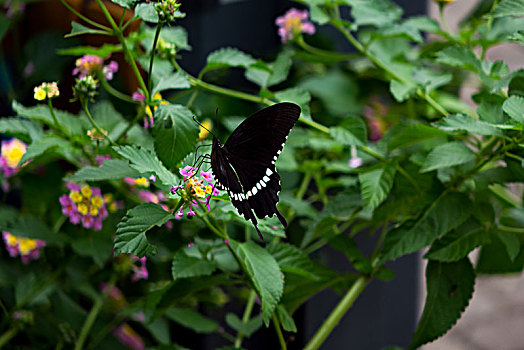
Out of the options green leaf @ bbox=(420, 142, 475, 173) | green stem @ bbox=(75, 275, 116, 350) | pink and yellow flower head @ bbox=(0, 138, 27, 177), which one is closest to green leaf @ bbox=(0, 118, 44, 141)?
pink and yellow flower head @ bbox=(0, 138, 27, 177)

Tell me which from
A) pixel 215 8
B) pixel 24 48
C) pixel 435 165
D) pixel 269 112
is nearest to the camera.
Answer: pixel 269 112

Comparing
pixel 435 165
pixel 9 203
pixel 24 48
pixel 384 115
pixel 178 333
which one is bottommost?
pixel 178 333

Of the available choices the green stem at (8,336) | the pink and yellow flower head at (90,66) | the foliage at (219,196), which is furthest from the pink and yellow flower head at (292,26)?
the green stem at (8,336)

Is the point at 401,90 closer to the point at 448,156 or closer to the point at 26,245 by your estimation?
the point at 448,156

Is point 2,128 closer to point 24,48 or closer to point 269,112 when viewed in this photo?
point 269,112

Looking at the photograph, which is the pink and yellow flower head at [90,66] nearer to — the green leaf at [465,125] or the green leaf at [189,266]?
the green leaf at [189,266]

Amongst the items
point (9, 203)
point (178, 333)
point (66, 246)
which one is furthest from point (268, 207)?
point (9, 203)
